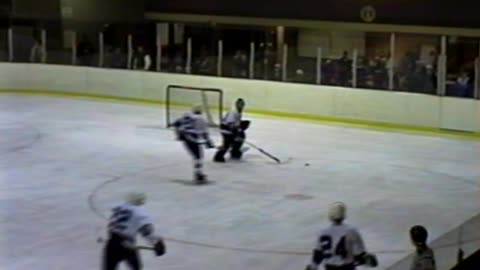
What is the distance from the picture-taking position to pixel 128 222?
7.73 metres

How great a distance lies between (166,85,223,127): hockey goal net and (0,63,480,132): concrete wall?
17 centimetres

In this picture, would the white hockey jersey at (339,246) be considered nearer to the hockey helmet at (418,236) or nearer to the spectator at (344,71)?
the hockey helmet at (418,236)

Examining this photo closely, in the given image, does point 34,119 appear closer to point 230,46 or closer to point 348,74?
point 230,46

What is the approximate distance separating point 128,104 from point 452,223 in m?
11.5

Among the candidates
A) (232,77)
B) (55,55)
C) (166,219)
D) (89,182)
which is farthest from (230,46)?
(166,219)

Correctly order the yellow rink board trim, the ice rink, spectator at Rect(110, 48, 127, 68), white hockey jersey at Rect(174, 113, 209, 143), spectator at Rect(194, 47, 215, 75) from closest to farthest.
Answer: the ice rink, white hockey jersey at Rect(174, 113, 209, 143), the yellow rink board trim, spectator at Rect(194, 47, 215, 75), spectator at Rect(110, 48, 127, 68)

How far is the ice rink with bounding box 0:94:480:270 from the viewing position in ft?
32.7

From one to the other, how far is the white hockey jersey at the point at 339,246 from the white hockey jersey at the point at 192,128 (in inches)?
238

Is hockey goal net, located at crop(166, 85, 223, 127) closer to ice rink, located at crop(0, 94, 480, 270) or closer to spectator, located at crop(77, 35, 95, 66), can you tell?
ice rink, located at crop(0, 94, 480, 270)

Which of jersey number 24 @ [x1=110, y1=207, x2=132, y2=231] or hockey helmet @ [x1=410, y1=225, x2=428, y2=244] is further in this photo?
jersey number 24 @ [x1=110, y1=207, x2=132, y2=231]

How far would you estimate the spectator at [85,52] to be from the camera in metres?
22.5

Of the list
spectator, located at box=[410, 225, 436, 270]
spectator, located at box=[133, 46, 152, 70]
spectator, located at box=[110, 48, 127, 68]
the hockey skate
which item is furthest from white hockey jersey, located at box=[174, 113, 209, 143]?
spectator, located at box=[110, 48, 127, 68]

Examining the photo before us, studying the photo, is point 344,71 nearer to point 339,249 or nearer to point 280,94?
point 280,94

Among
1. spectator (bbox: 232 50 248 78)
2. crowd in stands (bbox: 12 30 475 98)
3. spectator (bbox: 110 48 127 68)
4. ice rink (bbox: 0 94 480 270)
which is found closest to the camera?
ice rink (bbox: 0 94 480 270)
